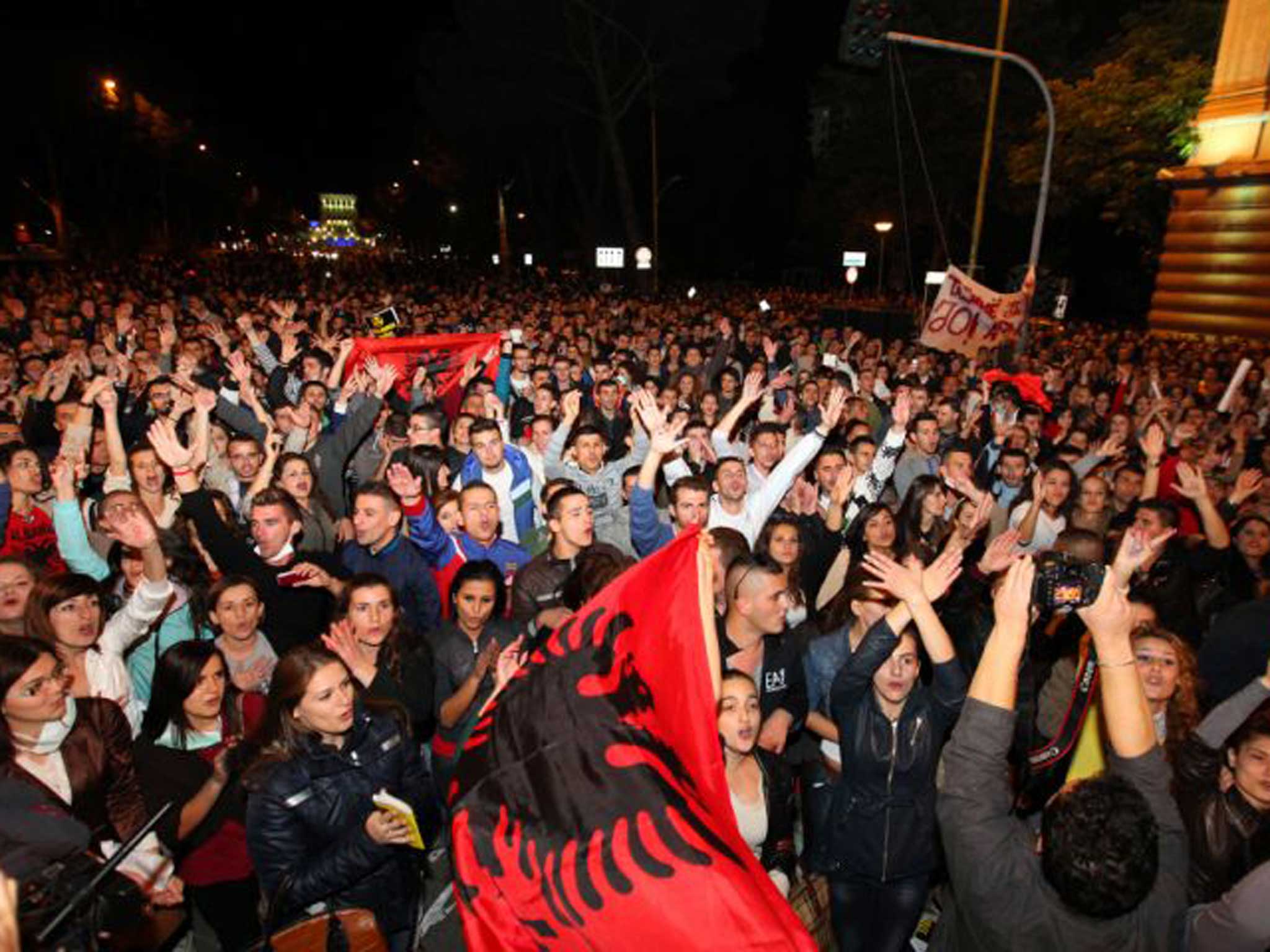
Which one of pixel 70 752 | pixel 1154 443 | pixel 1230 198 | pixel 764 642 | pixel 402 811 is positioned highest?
pixel 1230 198

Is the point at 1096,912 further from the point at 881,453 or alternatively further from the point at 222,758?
the point at 881,453

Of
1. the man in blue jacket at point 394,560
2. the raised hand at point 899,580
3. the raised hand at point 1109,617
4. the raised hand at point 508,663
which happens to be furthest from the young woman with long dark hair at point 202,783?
the raised hand at point 1109,617

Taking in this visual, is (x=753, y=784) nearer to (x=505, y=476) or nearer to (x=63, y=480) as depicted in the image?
(x=505, y=476)

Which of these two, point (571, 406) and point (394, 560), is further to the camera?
point (571, 406)

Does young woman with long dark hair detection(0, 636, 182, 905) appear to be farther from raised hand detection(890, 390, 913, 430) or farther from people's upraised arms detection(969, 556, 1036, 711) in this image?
raised hand detection(890, 390, 913, 430)

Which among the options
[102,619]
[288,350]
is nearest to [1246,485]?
[102,619]

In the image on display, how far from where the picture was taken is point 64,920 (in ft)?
6.89

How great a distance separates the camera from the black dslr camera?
2602 millimetres

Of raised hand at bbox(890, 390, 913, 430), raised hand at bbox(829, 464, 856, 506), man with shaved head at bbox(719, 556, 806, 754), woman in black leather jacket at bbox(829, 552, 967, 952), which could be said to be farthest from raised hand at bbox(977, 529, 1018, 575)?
raised hand at bbox(890, 390, 913, 430)

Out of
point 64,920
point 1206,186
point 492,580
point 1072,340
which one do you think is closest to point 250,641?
point 492,580

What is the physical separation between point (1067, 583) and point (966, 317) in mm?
10037

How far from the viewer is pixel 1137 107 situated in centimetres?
2125

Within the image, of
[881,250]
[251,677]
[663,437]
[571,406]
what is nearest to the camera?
[251,677]

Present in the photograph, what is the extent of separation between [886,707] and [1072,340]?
17.7 metres
